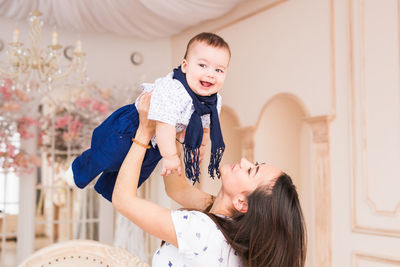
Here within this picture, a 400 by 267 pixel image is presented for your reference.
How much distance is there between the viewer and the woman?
148 cm

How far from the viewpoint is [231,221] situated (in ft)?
5.29

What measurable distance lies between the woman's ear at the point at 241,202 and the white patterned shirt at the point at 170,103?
33cm

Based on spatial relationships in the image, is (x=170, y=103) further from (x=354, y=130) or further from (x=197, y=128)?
(x=354, y=130)

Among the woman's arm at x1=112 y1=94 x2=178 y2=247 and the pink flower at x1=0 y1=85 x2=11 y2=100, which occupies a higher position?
the pink flower at x1=0 y1=85 x2=11 y2=100

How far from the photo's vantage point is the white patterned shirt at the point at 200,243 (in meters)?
1.47

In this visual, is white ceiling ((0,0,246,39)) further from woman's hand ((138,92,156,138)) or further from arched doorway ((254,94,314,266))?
woman's hand ((138,92,156,138))

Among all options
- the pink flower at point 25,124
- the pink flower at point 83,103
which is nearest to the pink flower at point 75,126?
the pink flower at point 83,103

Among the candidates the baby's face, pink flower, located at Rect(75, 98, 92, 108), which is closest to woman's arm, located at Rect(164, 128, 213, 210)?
the baby's face

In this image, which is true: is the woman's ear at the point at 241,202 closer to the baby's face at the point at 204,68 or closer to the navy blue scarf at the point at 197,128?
the navy blue scarf at the point at 197,128

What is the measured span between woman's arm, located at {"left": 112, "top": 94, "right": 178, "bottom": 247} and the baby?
6 cm

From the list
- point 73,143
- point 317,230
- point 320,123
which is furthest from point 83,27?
point 317,230

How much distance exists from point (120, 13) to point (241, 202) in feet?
11.9

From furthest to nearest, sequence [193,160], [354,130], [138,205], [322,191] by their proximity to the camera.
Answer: [322,191]
[354,130]
[193,160]
[138,205]

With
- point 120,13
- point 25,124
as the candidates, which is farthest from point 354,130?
point 25,124
